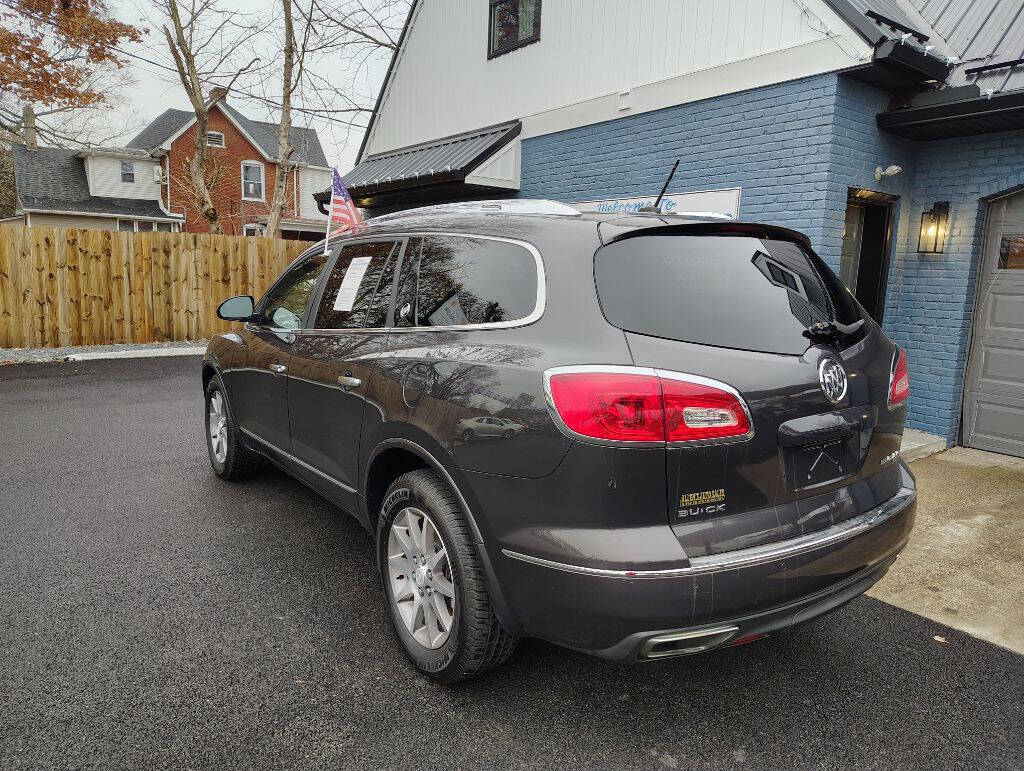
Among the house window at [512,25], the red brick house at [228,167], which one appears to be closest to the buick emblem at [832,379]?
the house window at [512,25]

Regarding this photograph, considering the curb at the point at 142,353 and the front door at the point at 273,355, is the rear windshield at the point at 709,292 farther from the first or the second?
the curb at the point at 142,353

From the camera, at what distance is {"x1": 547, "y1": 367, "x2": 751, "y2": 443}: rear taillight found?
2.04m

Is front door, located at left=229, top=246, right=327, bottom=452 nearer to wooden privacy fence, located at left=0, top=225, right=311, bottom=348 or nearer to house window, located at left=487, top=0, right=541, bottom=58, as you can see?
house window, located at left=487, top=0, right=541, bottom=58

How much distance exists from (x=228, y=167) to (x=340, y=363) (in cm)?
2984

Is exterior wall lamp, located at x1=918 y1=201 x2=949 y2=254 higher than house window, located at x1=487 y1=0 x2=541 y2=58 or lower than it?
lower

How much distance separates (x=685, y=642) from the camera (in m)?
2.06

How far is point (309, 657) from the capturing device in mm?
2832

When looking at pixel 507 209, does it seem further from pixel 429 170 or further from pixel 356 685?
pixel 429 170

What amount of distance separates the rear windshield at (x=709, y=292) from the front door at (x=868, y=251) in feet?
16.4

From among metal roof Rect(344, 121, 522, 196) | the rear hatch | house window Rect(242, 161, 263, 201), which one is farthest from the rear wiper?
house window Rect(242, 161, 263, 201)

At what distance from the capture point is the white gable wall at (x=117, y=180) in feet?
95.0

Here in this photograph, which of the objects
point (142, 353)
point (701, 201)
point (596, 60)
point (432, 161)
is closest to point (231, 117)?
point (142, 353)

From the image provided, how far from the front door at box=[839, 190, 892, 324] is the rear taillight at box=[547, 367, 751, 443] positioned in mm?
5617

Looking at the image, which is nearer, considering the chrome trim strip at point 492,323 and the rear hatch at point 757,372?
the rear hatch at point 757,372
